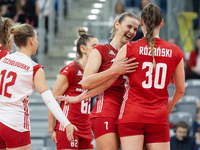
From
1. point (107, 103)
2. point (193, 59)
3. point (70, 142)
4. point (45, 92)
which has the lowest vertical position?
point (70, 142)

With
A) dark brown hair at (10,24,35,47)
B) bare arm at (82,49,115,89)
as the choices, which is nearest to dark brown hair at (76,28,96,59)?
bare arm at (82,49,115,89)

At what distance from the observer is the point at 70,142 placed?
3.62 m

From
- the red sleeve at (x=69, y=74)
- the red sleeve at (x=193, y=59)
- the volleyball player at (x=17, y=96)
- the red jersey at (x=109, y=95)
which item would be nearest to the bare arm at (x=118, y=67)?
the red jersey at (x=109, y=95)

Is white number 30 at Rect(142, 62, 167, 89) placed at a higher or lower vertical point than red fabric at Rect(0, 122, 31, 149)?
higher

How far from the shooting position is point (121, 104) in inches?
116

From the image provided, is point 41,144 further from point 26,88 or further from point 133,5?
point 133,5

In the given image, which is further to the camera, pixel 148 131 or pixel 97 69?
pixel 97 69

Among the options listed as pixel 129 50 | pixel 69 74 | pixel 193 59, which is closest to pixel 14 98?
pixel 69 74

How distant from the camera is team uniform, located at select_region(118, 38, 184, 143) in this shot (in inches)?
108

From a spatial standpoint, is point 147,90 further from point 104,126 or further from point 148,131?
point 104,126

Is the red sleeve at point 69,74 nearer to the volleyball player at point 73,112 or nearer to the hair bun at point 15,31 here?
the volleyball player at point 73,112

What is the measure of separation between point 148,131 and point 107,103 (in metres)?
0.46

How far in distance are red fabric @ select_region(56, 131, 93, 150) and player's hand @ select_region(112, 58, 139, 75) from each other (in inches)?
46.6

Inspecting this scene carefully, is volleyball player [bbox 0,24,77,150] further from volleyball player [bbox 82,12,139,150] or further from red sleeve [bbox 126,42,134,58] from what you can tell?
red sleeve [bbox 126,42,134,58]
